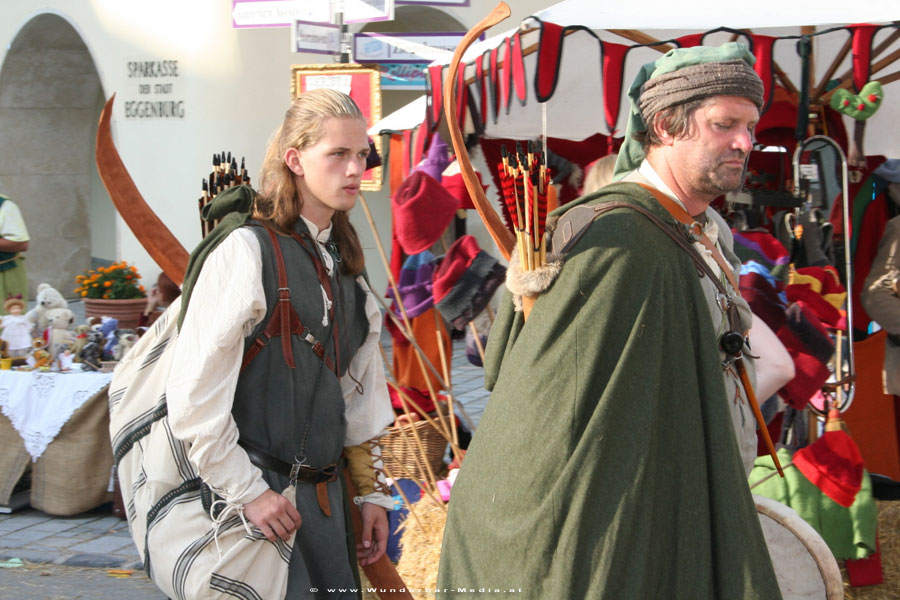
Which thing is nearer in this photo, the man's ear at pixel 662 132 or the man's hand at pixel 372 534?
the man's ear at pixel 662 132

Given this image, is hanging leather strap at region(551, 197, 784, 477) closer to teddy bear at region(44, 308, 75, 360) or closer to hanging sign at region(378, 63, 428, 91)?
teddy bear at region(44, 308, 75, 360)

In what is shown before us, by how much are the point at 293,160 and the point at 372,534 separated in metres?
0.95

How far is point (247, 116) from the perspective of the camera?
10242mm

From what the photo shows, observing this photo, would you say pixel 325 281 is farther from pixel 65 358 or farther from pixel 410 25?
pixel 410 25

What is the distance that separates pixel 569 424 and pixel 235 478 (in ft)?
2.43

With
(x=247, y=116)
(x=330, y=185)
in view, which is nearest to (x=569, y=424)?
(x=330, y=185)

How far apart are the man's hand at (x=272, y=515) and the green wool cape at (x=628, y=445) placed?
0.53 meters

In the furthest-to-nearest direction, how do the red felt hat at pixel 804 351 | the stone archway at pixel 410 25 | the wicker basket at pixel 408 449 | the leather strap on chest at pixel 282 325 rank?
1. the stone archway at pixel 410 25
2. the wicker basket at pixel 408 449
3. the red felt hat at pixel 804 351
4. the leather strap on chest at pixel 282 325

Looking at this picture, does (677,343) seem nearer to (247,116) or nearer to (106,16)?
(247,116)

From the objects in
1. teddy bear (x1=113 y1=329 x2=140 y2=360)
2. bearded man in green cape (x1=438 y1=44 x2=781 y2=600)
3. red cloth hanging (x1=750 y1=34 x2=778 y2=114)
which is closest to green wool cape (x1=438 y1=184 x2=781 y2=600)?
bearded man in green cape (x1=438 y1=44 x2=781 y2=600)

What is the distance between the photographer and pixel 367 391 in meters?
2.47

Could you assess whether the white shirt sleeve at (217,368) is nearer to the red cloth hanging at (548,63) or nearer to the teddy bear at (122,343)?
the red cloth hanging at (548,63)

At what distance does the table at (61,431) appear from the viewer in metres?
5.02

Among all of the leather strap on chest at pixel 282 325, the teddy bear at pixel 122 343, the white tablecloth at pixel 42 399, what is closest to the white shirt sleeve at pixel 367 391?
the leather strap on chest at pixel 282 325
